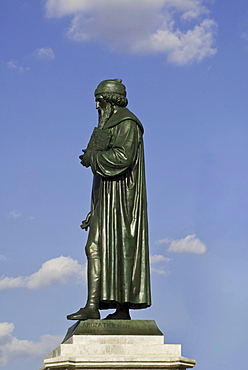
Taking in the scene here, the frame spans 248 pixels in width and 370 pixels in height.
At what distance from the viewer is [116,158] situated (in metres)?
14.7

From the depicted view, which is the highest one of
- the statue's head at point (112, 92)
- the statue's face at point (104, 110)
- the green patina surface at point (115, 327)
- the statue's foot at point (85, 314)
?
the statue's head at point (112, 92)

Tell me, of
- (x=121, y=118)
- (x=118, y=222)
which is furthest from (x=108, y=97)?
(x=118, y=222)

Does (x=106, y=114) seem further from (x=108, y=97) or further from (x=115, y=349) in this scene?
(x=115, y=349)

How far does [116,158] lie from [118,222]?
1.20m

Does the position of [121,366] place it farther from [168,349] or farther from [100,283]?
[100,283]

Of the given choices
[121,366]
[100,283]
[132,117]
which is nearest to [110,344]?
[121,366]

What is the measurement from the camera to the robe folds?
48.0 feet

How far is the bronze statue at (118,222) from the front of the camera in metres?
14.6

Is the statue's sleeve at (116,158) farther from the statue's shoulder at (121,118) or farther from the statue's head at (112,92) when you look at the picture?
the statue's head at (112,92)

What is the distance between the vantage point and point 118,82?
1564 cm

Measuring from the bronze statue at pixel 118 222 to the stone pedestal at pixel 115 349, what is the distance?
1.70ft

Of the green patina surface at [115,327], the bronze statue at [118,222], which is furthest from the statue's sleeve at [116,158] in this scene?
the green patina surface at [115,327]

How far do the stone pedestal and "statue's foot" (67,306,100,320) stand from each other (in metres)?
0.12

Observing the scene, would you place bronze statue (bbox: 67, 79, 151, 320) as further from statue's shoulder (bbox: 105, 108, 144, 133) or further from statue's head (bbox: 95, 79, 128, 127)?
statue's head (bbox: 95, 79, 128, 127)
